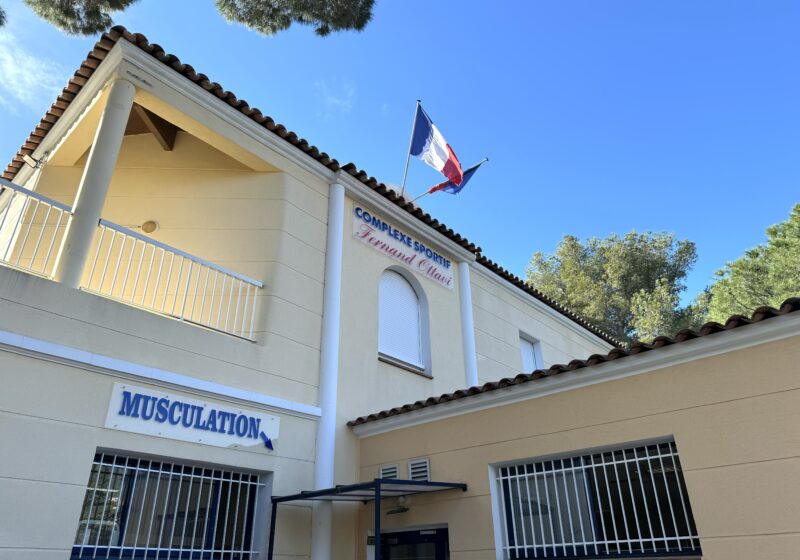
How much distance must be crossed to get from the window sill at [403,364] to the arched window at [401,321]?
0.04 metres

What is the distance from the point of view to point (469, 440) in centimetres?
625

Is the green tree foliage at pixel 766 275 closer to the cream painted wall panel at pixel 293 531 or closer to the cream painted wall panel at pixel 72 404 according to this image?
the cream painted wall panel at pixel 293 531

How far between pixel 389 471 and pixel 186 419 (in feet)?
8.15

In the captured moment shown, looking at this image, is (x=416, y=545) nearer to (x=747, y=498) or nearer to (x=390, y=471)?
(x=390, y=471)

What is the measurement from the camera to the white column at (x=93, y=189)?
220 inches

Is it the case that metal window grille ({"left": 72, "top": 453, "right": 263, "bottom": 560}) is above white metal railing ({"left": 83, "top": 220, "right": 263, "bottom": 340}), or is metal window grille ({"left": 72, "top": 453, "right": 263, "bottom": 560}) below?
below

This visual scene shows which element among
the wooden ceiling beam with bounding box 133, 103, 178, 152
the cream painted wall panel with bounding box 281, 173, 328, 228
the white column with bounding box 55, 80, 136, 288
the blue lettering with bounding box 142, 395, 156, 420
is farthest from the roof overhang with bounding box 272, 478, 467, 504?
the wooden ceiling beam with bounding box 133, 103, 178, 152

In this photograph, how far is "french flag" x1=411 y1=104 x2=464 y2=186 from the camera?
35.6 feet

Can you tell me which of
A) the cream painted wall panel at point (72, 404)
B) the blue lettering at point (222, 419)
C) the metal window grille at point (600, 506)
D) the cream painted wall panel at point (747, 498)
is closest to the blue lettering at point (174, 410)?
the cream painted wall panel at point (72, 404)

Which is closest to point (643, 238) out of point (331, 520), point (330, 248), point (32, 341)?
point (330, 248)

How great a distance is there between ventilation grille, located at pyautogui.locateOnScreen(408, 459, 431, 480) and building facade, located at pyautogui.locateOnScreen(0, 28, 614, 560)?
2.93ft

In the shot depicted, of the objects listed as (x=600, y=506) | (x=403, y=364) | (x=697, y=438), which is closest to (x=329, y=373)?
(x=403, y=364)

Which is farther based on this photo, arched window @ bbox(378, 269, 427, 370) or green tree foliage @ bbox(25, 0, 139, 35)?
arched window @ bbox(378, 269, 427, 370)

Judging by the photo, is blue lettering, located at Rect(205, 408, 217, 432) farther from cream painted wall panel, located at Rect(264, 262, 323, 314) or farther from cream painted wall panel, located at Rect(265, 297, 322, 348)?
cream painted wall panel, located at Rect(264, 262, 323, 314)
